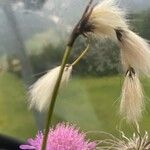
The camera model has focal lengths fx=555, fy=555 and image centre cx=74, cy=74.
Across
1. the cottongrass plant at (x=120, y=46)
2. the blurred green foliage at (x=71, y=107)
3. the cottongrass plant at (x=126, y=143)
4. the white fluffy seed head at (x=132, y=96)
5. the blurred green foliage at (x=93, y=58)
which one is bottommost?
the blurred green foliage at (x=71, y=107)

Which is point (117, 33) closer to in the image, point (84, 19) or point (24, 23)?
point (84, 19)

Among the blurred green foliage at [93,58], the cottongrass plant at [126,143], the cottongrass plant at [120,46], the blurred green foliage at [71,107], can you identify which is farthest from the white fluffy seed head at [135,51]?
the blurred green foliage at [71,107]

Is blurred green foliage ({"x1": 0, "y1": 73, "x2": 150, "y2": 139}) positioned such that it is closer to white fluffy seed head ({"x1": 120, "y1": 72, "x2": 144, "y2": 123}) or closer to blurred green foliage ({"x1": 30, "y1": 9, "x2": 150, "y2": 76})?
blurred green foliage ({"x1": 30, "y1": 9, "x2": 150, "y2": 76})

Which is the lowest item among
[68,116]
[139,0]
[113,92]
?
[68,116]

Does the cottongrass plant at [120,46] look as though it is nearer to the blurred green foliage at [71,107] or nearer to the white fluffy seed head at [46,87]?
the white fluffy seed head at [46,87]

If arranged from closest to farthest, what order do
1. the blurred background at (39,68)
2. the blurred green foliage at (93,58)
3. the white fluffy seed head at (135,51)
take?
the white fluffy seed head at (135,51) < the blurred green foliage at (93,58) < the blurred background at (39,68)

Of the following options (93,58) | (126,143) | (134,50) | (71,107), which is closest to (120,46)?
(134,50)

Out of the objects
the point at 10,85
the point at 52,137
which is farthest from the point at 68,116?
the point at 52,137
